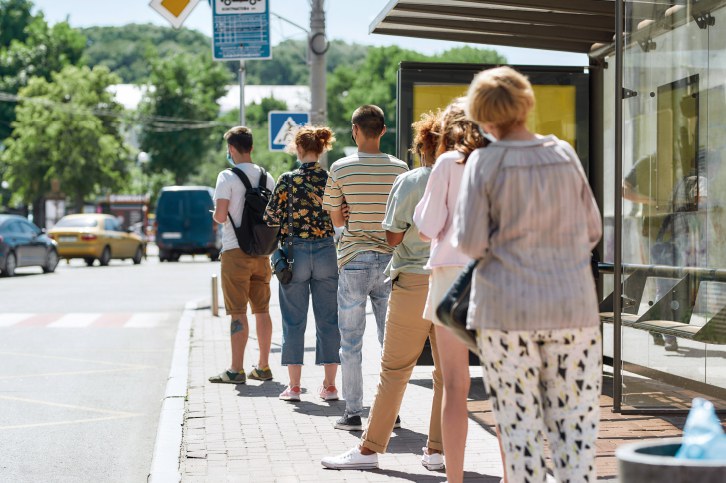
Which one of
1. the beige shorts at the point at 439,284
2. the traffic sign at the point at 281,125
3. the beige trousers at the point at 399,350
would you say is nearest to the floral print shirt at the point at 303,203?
the beige trousers at the point at 399,350

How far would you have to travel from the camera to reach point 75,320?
16.0 meters

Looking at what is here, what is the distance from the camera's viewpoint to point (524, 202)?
379cm

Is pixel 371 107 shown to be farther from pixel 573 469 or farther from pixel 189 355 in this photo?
pixel 189 355

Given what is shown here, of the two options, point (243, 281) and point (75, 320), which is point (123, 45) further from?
point (243, 281)

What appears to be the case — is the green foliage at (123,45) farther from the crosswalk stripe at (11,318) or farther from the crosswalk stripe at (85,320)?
the crosswalk stripe at (11,318)

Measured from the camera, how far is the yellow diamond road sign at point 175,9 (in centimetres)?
1429

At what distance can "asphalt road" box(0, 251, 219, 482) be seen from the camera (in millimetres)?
6746

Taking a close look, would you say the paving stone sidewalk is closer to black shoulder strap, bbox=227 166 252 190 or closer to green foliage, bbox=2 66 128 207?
black shoulder strap, bbox=227 166 252 190

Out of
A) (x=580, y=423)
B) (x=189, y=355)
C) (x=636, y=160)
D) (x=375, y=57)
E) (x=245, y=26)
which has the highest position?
(x=375, y=57)

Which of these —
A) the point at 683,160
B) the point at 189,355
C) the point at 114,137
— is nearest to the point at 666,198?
the point at 683,160

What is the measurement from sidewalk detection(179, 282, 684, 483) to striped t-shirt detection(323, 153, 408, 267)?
1.15 metres

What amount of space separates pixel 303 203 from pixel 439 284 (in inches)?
118

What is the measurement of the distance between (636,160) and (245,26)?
27.8ft

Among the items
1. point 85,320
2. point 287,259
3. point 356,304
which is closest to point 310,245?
point 287,259
